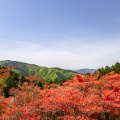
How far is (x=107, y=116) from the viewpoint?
24531 millimetres

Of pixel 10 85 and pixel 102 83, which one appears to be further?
pixel 10 85

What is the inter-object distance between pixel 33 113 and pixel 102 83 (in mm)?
15132

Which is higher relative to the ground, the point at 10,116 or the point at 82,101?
the point at 82,101

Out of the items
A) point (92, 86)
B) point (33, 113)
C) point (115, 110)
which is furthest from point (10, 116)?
point (92, 86)

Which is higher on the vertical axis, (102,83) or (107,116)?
(102,83)

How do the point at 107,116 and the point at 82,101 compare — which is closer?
the point at 82,101

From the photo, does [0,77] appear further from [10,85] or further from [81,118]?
[81,118]

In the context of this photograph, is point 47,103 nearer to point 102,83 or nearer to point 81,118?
point 81,118

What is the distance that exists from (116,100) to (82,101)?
19.0 feet

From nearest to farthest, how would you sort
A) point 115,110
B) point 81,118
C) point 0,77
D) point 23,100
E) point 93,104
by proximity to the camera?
point 81,118 → point 93,104 → point 115,110 → point 23,100 → point 0,77

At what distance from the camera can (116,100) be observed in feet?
78.0

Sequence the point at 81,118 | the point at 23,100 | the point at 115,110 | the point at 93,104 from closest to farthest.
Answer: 1. the point at 81,118
2. the point at 93,104
3. the point at 115,110
4. the point at 23,100

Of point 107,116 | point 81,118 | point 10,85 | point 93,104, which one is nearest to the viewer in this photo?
point 81,118

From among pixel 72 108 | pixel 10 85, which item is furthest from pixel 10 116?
pixel 10 85
